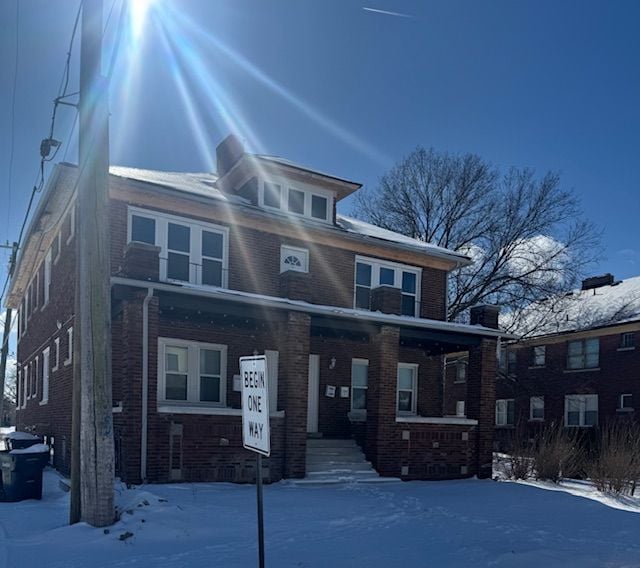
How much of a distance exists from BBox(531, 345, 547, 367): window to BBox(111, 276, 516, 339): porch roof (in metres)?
16.7

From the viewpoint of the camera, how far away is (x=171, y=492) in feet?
33.2

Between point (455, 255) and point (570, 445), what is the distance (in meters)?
6.25

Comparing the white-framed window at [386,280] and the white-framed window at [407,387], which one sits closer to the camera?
the white-framed window at [386,280]

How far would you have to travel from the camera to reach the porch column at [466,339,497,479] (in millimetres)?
15430

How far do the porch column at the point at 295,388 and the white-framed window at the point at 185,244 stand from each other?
284cm

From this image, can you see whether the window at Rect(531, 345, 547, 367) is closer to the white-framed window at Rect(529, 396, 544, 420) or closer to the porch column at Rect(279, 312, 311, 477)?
the white-framed window at Rect(529, 396, 544, 420)

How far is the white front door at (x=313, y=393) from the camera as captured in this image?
1622 cm

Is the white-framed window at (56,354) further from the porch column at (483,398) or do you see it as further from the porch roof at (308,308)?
the porch column at (483,398)

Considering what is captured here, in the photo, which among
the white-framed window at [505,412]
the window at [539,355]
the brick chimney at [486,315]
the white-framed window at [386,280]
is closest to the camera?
the brick chimney at [486,315]

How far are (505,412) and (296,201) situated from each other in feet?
70.1

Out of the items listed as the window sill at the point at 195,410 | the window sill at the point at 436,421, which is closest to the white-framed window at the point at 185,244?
the window sill at the point at 195,410

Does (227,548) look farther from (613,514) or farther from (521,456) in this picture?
(521,456)

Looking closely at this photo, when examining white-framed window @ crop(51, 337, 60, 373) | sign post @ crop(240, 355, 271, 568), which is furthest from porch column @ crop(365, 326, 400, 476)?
sign post @ crop(240, 355, 271, 568)

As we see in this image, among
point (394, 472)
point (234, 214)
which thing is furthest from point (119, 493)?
point (234, 214)
